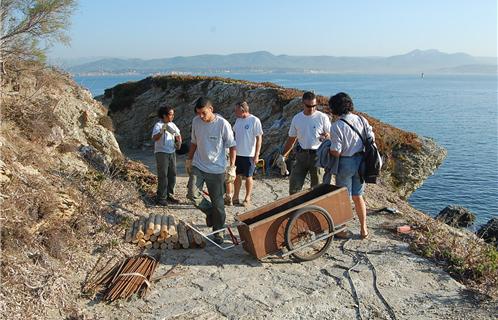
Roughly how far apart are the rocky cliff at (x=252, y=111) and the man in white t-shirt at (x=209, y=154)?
8.04 meters

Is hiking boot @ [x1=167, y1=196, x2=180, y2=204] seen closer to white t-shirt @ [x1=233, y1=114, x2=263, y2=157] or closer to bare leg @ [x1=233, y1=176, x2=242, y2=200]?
bare leg @ [x1=233, y1=176, x2=242, y2=200]

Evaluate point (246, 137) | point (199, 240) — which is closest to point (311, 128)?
point (246, 137)

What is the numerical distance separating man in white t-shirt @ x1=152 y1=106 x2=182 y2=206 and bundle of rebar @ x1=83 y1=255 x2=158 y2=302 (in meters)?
3.08

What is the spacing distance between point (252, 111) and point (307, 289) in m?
13.4

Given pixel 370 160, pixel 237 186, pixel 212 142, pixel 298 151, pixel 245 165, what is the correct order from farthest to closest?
pixel 237 186 → pixel 245 165 → pixel 298 151 → pixel 370 160 → pixel 212 142

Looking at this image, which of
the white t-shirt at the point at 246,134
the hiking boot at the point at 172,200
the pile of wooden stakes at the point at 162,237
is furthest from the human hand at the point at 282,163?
the pile of wooden stakes at the point at 162,237

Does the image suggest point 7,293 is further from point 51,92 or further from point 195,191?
point 51,92

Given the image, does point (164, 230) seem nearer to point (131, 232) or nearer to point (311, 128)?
point (131, 232)

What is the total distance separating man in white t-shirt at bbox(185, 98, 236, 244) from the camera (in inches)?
261

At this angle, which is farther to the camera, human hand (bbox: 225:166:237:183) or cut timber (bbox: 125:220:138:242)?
human hand (bbox: 225:166:237:183)

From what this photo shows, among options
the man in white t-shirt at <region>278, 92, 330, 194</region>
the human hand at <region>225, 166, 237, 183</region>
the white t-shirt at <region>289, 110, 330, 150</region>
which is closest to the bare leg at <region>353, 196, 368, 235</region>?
the man in white t-shirt at <region>278, 92, 330, 194</region>

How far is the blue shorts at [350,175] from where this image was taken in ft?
22.5

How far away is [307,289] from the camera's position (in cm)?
582

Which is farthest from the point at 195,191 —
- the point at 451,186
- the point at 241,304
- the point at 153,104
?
the point at 451,186
